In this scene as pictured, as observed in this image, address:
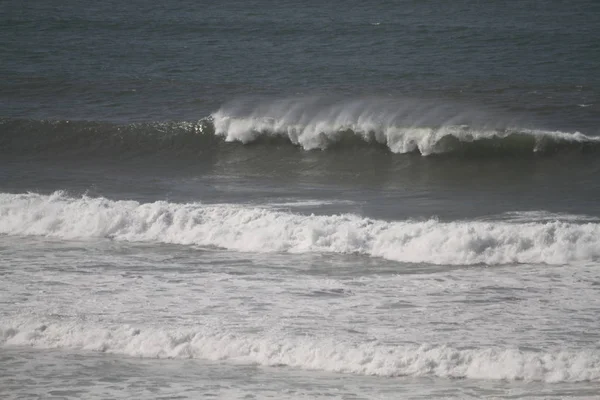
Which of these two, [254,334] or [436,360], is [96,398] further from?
[436,360]

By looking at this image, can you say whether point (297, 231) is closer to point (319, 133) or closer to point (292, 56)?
point (319, 133)

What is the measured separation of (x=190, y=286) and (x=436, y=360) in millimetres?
3939

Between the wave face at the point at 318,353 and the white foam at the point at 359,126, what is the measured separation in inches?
404

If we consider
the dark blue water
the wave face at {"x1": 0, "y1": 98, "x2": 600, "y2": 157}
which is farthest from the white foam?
the dark blue water

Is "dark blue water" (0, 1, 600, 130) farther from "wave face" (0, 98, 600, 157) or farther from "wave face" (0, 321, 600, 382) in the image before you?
"wave face" (0, 321, 600, 382)

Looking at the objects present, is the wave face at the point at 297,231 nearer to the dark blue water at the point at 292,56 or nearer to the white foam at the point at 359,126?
the white foam at the point at 359,126

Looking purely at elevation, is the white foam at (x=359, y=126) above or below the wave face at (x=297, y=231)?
above

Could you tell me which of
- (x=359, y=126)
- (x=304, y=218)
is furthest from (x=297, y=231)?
(x=359, y=126)

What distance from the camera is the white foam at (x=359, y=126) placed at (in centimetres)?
2052

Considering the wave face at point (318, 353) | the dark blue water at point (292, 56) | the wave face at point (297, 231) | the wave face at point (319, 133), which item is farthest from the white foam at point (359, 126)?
the wave face at point (318, 353)

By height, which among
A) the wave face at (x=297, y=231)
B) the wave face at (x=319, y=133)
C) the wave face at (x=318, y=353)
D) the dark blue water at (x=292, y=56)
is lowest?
the wave face at (x=318, y=353)

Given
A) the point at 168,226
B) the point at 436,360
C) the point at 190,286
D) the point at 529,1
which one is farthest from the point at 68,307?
the point at 529,1

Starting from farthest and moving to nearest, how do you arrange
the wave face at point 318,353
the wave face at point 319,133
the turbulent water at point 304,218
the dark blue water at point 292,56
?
the dark blue water at point 292,56 → the wave face at point 319,133 → the turbulent water at point 304,218 → the wave face at point 318,353

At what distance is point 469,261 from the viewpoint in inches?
531
